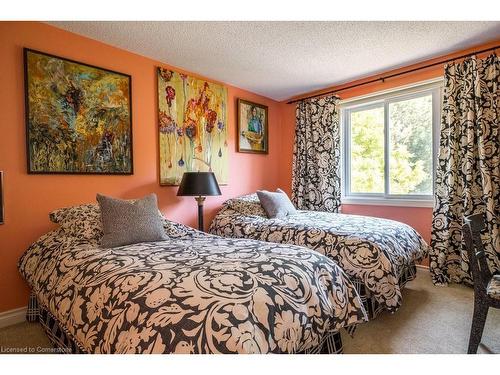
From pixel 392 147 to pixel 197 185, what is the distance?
243cm

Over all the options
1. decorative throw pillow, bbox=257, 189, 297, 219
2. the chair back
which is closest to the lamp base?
decorative throw pillow, bbox=257, 189, 297, 219

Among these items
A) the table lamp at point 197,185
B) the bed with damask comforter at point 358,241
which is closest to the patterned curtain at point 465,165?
the bed with damask comforter at point 358,241

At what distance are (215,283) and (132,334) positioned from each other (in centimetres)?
34

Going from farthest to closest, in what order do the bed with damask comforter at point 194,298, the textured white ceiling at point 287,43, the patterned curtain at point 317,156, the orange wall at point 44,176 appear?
→ the patterned curtain at point 317,156, the textured white ceiling at point 287,43, the orange wall at point 44,176, the bed with damask comforter at point 194,298

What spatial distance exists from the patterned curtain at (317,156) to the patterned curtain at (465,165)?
1.20 m

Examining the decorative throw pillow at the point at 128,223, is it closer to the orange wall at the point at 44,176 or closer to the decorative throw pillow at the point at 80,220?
the decorative throw pillow at the point at 80,220

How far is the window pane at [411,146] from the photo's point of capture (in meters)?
3.19

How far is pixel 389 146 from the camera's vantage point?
3480 mm

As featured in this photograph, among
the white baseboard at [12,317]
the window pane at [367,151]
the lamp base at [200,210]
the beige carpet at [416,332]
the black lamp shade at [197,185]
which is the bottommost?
the beige carpet at [416,332]

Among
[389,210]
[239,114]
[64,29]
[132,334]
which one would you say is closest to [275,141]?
[239,114]

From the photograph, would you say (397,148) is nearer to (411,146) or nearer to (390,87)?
(411,146)

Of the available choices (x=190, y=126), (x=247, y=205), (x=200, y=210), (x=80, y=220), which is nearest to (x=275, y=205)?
(x=247, y=205)

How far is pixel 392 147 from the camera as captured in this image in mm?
3465

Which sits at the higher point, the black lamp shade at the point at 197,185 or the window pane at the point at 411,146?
the window pane at the point at 411,146
